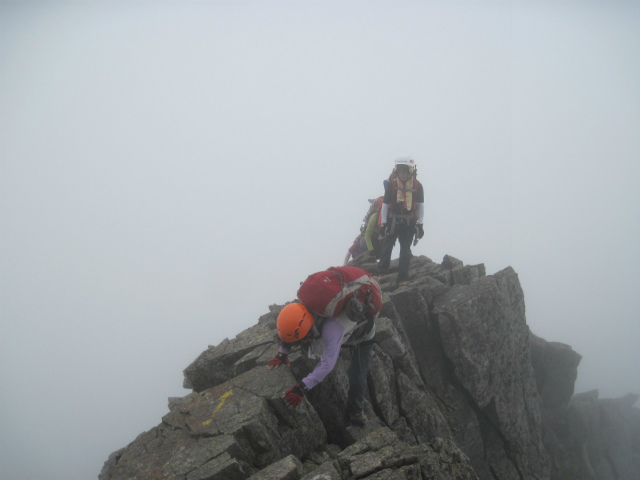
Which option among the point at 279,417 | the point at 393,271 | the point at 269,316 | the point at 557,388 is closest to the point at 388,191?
the point at 393,271

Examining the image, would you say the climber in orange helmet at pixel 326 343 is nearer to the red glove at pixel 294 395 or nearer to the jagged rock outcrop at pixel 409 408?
the red glove at pixel 294 395

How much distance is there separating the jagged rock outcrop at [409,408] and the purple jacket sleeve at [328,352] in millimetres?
1185

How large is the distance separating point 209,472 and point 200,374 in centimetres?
504

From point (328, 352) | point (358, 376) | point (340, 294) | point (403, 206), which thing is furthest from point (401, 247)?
point (328, 352)

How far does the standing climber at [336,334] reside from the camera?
9.12 m

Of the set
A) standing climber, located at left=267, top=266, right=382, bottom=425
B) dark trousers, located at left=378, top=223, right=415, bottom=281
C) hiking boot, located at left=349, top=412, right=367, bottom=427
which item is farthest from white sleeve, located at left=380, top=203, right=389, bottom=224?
hiking boot, located at left=349, top=412, right=367, bottom=427

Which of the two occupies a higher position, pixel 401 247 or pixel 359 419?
pixel 401 247

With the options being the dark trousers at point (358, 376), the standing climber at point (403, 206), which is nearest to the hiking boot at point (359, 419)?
the dark trousers at point (358, 376)

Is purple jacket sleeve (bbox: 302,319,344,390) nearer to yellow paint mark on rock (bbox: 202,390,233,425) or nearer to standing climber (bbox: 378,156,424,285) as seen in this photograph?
yellow paint mark on rock (bbox: 202,390,233,425)

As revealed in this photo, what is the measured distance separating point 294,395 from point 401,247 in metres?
10.8

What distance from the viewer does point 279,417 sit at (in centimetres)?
968

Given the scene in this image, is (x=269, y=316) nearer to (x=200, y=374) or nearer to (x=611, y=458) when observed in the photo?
(x=200, y=374)

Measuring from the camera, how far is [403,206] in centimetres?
1770

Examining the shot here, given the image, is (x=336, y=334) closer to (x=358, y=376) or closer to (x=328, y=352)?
(x=328, y=352)
